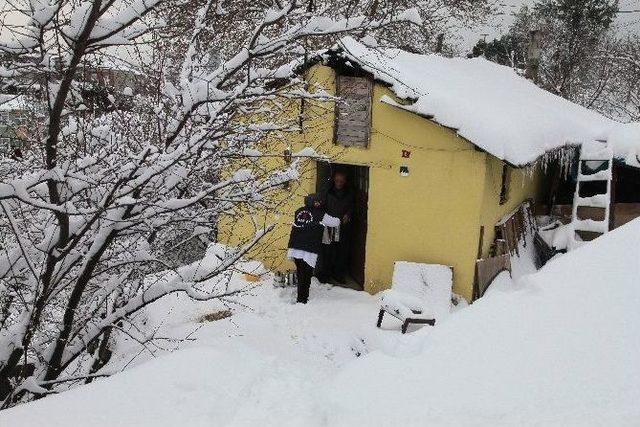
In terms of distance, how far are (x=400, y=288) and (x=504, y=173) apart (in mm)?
3163

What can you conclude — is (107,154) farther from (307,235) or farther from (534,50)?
(534,50)

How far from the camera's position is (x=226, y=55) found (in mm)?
7648

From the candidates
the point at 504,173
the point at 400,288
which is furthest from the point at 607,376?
the point at 504,173

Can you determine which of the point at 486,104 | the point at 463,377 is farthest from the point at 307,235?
the point at 463,377

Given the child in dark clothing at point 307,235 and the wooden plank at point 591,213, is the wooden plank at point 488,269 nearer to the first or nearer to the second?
the child in dark clothing at point 307,235

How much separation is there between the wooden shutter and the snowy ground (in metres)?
5.17

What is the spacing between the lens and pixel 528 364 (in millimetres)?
2805

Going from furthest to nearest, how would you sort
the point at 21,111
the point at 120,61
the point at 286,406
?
1. the point at 21,111
2. the point at 120,61
3. the point at 286,406

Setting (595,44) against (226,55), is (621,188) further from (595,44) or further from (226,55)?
(595,44)

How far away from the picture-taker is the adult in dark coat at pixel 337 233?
29.2 feet

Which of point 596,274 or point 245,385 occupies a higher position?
point 596,274

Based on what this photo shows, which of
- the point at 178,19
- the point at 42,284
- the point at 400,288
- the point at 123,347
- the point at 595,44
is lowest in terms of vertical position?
the point at 123,347

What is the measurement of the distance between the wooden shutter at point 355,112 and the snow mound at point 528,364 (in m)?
5.50

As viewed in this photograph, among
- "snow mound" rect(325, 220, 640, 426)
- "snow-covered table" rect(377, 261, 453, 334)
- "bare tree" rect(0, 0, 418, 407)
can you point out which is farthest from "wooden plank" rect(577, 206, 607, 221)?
"bare tree" rect(0, 0, 418, 407)
